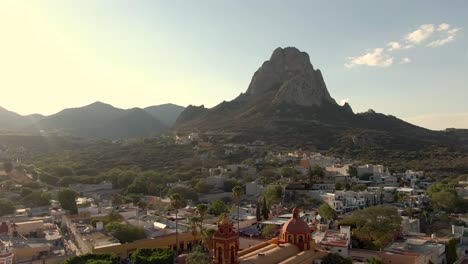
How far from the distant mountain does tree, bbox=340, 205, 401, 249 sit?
84.4 m

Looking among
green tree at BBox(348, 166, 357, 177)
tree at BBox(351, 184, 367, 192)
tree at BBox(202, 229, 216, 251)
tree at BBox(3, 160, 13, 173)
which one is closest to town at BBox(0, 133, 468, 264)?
tree at BBox(351, 184, 367, 192)

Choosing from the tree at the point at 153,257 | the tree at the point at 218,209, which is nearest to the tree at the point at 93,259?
the tree at the point at 153,257

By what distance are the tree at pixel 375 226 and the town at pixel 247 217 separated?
0.09 meters

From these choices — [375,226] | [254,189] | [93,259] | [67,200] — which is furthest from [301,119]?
[93,259]

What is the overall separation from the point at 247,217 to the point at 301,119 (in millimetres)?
107028

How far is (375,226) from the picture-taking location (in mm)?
39594

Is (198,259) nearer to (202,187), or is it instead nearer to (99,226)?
(99,226)

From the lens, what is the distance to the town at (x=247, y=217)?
113 feet

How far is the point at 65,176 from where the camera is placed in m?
90.3

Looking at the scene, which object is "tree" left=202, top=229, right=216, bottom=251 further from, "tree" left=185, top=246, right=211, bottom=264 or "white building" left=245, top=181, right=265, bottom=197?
"white building" left=245, top=181, right=265, bottom=197

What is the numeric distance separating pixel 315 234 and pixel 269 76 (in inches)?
6329

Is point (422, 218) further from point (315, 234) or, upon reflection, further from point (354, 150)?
point (354, 150)

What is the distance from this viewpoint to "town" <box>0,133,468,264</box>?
3456 centimetres

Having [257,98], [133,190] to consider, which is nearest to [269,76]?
[257,98]
